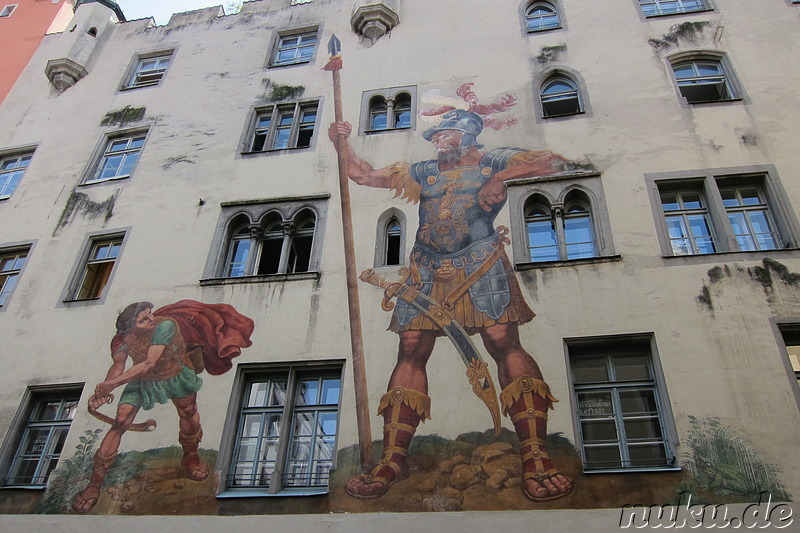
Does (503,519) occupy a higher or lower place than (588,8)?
lower

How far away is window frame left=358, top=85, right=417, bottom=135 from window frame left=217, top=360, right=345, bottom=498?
5.40 metres

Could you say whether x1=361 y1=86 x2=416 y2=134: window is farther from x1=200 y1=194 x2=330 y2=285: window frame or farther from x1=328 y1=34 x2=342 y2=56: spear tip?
x1=200 y1=194 x2=330 y2=285: window frame

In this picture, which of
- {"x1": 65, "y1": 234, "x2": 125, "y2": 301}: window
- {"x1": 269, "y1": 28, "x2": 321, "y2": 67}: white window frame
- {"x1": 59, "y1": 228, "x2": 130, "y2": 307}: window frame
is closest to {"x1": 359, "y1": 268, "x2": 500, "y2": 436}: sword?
{"x1": 59, "y1": 228, "x2": 130, "y2": 307}: window frame

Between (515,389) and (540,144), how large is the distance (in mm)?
5108

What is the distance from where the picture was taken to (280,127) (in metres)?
15.2

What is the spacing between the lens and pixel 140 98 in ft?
55.5

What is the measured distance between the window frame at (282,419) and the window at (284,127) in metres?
5.20

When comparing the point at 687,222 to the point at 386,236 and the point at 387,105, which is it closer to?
the point at 386,236

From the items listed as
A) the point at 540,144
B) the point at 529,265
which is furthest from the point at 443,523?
the point at 540,144

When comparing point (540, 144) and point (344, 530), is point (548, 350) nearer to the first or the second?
point (344, 530)

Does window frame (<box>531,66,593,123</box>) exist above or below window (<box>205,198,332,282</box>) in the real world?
above

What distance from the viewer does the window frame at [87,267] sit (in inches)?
494

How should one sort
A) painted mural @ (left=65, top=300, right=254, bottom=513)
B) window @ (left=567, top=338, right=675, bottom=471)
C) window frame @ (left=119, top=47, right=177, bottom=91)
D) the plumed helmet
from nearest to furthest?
window @ (left=567, top=338, right=675, bottom=471)
painted mural @ (left=65, top=300, right=254, bottom=513)
the plumed helmet
window frame @ (left=119, top=47, right=177, bottom=91)

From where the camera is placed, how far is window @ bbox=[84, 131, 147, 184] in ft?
49.7
